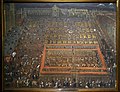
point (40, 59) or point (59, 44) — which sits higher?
point (59, 44)

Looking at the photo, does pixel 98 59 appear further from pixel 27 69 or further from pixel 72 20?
pixel 27 69

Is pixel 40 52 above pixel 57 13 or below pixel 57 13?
below

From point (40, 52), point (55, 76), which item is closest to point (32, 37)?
point (40, 52)

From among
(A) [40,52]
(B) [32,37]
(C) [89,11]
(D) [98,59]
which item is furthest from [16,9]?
(D) [98,59]

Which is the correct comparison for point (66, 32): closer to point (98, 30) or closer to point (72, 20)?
point (72, 20)

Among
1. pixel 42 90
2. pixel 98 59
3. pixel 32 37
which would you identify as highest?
pixel 32 37

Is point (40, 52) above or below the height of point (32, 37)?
below
